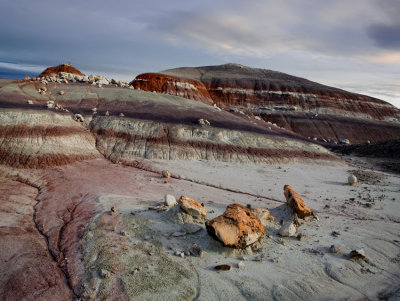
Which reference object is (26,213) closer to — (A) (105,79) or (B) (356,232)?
(B) (356,232)

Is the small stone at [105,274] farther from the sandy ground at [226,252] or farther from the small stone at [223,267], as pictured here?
the small stone at [223,267]

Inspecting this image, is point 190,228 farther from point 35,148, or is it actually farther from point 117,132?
point 117,132

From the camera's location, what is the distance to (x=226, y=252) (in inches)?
323

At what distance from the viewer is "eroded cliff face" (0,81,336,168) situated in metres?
18.8

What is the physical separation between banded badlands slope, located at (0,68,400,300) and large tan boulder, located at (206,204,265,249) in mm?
283

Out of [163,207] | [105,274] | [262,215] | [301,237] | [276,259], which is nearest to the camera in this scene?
[105,274]

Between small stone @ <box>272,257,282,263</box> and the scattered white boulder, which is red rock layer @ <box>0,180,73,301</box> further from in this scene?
the scattered white boulder

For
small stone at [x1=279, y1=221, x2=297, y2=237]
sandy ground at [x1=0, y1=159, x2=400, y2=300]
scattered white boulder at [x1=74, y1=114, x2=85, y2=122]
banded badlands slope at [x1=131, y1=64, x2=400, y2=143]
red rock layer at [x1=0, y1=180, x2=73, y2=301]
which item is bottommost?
red rock layer at [x1=0, y1=180, x2=73, y2=301]

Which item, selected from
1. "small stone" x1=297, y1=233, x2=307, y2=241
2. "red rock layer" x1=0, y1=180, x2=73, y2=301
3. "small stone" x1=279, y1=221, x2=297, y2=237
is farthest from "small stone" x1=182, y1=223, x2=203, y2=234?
"red rock layer" x1=0, y1=180, x2=73, y2=301

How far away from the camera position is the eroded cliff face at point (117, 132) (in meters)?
18.8

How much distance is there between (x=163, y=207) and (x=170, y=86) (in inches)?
2127

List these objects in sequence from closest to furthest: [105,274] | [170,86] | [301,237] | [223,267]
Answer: [105,274] → [223,267] → [301,237] → [170,86]

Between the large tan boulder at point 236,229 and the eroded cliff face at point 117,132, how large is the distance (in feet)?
43.1

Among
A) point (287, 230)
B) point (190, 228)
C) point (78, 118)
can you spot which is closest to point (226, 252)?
point (190, 228)
